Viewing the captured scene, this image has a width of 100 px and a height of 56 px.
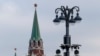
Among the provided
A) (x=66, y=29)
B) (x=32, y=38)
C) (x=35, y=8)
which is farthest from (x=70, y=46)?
(x=35, y=8)

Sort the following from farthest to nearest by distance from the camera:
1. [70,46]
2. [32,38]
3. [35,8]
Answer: [35,8], [32,38], [70,46]

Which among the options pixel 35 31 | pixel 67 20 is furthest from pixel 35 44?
pixel 67 20

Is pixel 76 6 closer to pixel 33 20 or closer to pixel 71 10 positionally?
pixel 71 10

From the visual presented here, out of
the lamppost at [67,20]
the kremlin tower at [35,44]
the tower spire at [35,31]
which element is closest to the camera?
the lamppost at [67,20]

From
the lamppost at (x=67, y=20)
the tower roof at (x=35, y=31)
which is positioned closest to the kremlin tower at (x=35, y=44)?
the tower roof at (x=35, y=31)

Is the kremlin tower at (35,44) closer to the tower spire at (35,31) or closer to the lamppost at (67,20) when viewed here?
the tower spire at (35,31)

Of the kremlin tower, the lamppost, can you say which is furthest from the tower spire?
the lamppost

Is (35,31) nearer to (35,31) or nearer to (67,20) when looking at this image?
(35,31)

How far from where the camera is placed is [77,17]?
29906 mm

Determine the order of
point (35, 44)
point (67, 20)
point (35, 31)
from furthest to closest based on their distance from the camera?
point (35, 31) → point (35, 44) → point (67, 20)

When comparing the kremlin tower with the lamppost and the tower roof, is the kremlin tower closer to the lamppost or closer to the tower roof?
the tower roof

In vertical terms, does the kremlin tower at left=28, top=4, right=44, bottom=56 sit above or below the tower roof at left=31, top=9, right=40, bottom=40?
below

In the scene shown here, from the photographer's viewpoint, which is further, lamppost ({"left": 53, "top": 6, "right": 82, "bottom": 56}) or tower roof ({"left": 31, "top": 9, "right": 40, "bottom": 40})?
tower roof ({"left": 31, "top": 9, "right": 40, "bottom": 40})

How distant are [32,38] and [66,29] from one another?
314 feet
